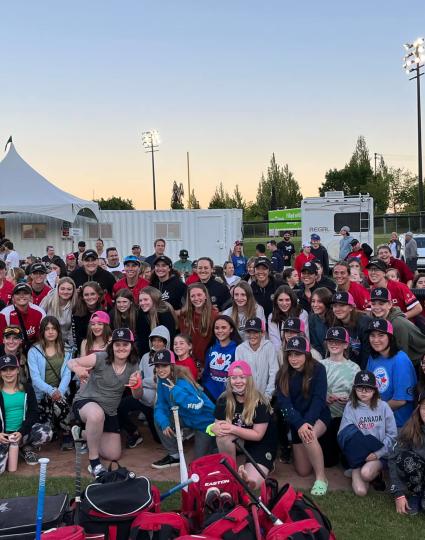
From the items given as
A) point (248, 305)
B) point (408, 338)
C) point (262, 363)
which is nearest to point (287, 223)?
point (248, 305)

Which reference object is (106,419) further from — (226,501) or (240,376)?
(226,501)

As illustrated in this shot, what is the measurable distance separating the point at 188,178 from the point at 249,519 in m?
68.6

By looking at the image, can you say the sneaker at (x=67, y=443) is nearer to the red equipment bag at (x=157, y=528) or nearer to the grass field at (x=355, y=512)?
the grass field at (x=355, y=512)

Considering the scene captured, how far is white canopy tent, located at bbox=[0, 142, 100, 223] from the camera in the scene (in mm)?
18609

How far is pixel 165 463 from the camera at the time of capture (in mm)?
5340

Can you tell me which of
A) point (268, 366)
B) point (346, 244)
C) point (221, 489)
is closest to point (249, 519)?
point (221, 489)

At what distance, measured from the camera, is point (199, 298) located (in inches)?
245

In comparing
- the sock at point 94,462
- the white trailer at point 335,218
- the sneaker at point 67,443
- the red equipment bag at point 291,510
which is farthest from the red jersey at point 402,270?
the white trailer at point 335,218

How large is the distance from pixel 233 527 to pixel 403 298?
13.2ft

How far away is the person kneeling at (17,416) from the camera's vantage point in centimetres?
535

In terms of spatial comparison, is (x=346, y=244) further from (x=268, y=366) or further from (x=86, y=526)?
(x=86, y=526)

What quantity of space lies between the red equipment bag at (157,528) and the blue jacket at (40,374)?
267 cm

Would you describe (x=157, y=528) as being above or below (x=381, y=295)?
below

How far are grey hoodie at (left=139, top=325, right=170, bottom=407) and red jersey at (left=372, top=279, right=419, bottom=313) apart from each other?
264 centimetres
